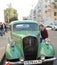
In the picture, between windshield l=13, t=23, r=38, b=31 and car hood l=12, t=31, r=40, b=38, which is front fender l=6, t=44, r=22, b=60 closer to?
car hood l=12, t=31, r=40, b=38

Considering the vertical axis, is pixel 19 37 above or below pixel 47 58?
above

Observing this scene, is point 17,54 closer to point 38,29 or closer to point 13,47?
point 13,47

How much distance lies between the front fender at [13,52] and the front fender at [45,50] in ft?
2.86

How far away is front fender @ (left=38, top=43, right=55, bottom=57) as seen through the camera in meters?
12.0

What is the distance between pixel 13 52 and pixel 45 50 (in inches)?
53.8

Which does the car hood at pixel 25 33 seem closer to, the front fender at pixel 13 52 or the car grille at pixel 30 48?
the car grille at pixel 30 48

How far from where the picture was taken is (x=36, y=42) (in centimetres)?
1202

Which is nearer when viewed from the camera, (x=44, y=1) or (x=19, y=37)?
(x=19, y=37)

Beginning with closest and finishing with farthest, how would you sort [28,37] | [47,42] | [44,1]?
1. [28,37]
2. [47,42]
3. [44,1]

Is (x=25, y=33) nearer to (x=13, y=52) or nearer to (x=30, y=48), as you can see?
(x=30, y=48)

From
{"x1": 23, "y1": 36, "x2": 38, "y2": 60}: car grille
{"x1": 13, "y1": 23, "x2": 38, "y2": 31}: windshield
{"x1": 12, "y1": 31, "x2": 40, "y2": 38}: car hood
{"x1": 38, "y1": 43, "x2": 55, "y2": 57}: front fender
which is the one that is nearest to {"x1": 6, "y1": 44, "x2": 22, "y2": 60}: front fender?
{"x1": 23, "y1": 36, "x2": 38, "y2": 60}: car grille

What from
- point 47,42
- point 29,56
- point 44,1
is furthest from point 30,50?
point 44,1

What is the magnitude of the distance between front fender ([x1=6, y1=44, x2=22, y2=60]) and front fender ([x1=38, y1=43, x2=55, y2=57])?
87 centimetres

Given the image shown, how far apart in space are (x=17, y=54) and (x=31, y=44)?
0.72 metres
